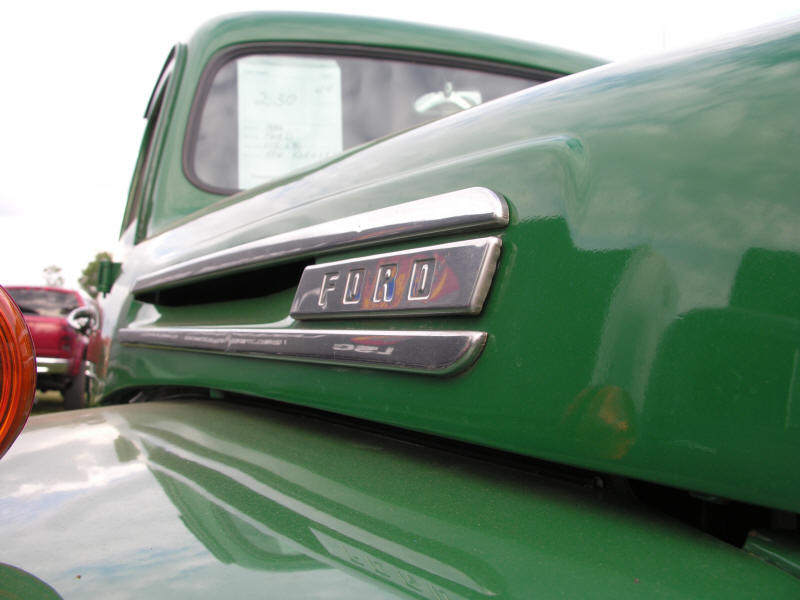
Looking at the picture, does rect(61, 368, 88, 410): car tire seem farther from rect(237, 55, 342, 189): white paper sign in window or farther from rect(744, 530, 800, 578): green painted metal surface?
rect(744, 530, 800, 578): green painted metal surface

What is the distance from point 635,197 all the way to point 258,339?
69 centimetres

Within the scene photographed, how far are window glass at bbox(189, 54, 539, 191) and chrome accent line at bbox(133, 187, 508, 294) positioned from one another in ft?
2.09

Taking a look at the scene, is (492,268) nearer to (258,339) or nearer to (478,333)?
(478,333)

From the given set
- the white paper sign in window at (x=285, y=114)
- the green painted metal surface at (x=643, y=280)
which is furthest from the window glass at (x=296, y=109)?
the green painted metal surface at (x=643, y=280)

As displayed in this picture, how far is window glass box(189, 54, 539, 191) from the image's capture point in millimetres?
1945

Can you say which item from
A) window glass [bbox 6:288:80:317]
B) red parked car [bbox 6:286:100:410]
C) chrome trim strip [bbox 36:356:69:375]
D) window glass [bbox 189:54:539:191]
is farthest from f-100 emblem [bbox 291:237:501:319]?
window glass [bbox 6:288:80:317]

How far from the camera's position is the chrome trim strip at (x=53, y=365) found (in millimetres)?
7011

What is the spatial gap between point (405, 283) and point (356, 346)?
0.41 feet

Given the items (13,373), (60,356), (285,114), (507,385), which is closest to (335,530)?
(507,385)

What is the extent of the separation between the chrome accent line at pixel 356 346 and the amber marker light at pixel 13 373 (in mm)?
391

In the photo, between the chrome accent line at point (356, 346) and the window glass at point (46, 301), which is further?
the window glass at point (46, 301)

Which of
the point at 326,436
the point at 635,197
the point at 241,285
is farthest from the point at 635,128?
the point at 241,285

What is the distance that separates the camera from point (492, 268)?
0.79 metres

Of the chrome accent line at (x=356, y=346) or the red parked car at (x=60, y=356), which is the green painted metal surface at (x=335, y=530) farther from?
the red parked car at (x=60, y=356)
